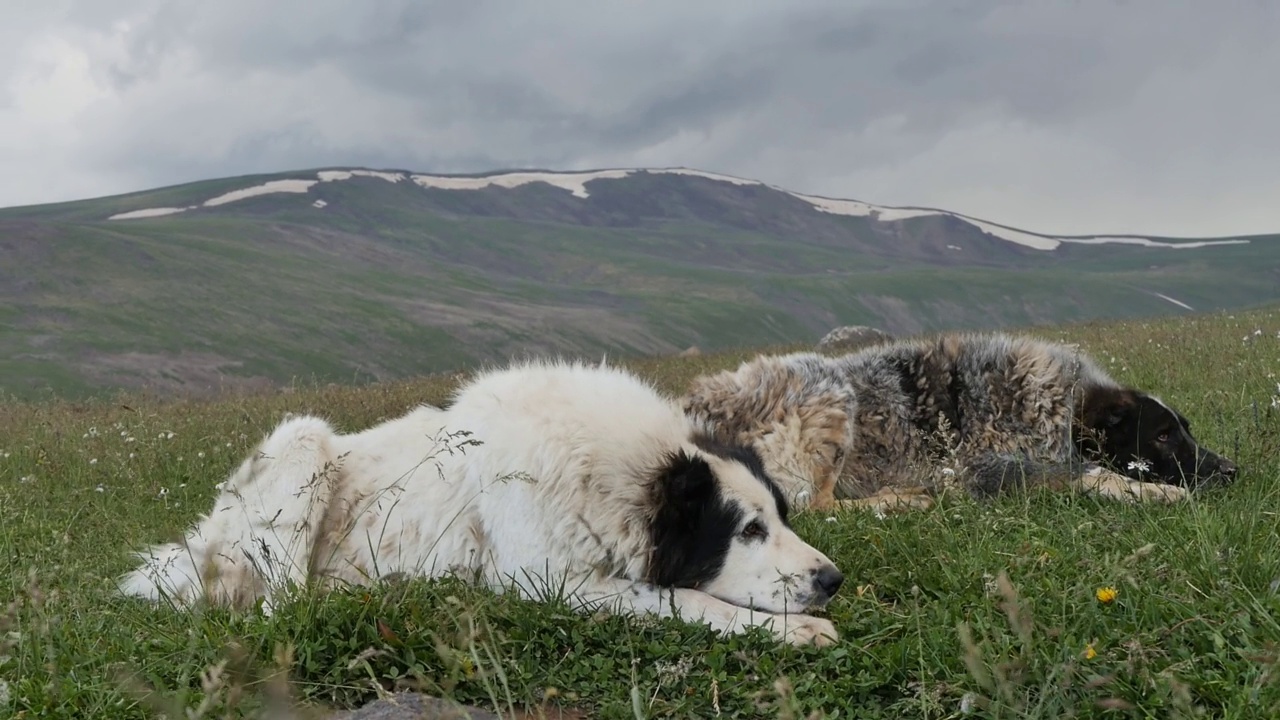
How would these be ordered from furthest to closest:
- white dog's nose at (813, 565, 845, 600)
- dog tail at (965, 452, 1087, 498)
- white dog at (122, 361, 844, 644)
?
dog tail at (965, 452, 1087, 498), white dog at (122, 361, 844, 644), white dog's nose at (813, 565, 845, 600)

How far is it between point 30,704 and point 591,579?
241 centimetres

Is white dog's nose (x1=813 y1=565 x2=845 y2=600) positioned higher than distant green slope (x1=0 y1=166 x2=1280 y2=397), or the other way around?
white dog's nose (x1=813 y1=565 x2=845 y2=600)

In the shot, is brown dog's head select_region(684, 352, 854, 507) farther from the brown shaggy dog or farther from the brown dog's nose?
the brown dog's nose

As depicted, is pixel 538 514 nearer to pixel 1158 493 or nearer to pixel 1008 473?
pixel 1158 493

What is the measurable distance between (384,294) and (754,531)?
10450 centimetres

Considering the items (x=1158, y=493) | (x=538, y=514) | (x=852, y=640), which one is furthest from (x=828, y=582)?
(x=1158, y=493)

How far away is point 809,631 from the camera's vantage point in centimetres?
441

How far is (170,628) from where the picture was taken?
438 centimetres

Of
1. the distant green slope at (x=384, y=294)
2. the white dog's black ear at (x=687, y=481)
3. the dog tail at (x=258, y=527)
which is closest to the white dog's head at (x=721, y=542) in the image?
the white dog's black ear at (x=687, y=481)

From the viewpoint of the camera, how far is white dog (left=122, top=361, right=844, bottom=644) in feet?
16.3

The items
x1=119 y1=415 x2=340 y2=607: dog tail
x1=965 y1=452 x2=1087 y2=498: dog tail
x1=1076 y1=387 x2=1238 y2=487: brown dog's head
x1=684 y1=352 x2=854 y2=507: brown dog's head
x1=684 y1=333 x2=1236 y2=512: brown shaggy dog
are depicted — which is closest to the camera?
x1=119 y1=415 x2=340 y2=607: dog tail

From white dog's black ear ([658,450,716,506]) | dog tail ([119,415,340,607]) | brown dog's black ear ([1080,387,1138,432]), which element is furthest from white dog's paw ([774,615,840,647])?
brown dog's black ear ([1080,387,1138,432])

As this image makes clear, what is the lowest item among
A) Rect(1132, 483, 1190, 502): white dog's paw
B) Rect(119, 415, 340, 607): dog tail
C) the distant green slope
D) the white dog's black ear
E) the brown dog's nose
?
the distant green slope

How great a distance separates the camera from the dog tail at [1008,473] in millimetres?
7281
